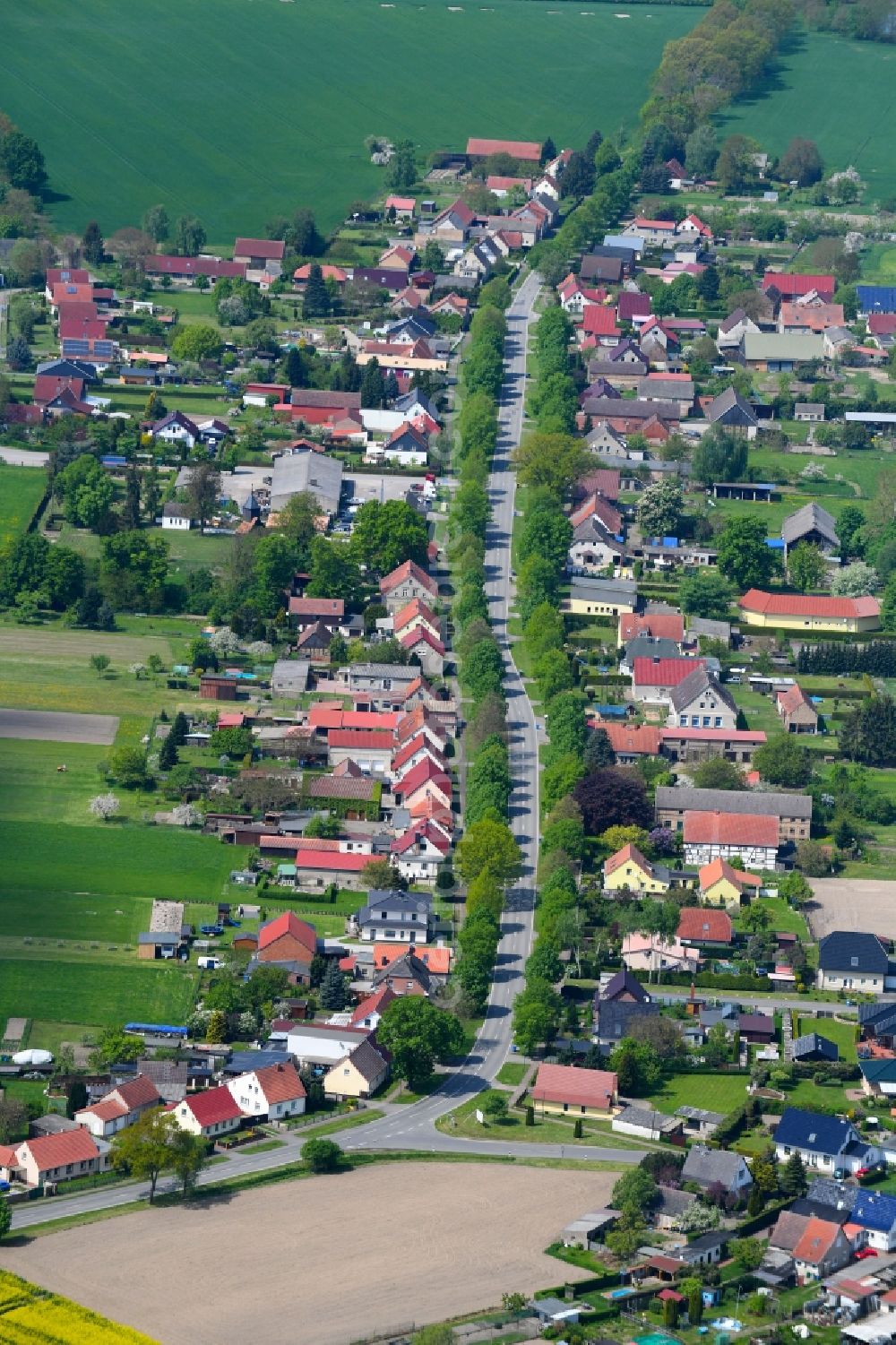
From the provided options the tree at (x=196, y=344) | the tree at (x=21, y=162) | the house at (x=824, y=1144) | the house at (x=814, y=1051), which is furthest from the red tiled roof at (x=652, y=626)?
the tree at (x=21, y=162)

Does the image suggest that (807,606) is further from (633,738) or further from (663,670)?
(633,738)

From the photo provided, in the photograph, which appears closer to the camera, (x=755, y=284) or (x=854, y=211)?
(x=755, y=284)

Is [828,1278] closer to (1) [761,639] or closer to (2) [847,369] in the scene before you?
(1) [761,639]

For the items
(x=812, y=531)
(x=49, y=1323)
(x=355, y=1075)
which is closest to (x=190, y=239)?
(x=812, y=531)

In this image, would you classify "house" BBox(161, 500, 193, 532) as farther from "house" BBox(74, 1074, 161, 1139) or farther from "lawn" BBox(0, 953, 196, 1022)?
"house" BBox(74, 1074, 161, 1139)

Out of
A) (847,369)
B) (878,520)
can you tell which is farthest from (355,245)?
(878,520)

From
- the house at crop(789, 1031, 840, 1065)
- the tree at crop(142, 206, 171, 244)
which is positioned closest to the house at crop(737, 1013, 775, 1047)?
the house at crop(789, 1031, 840, 1065)
